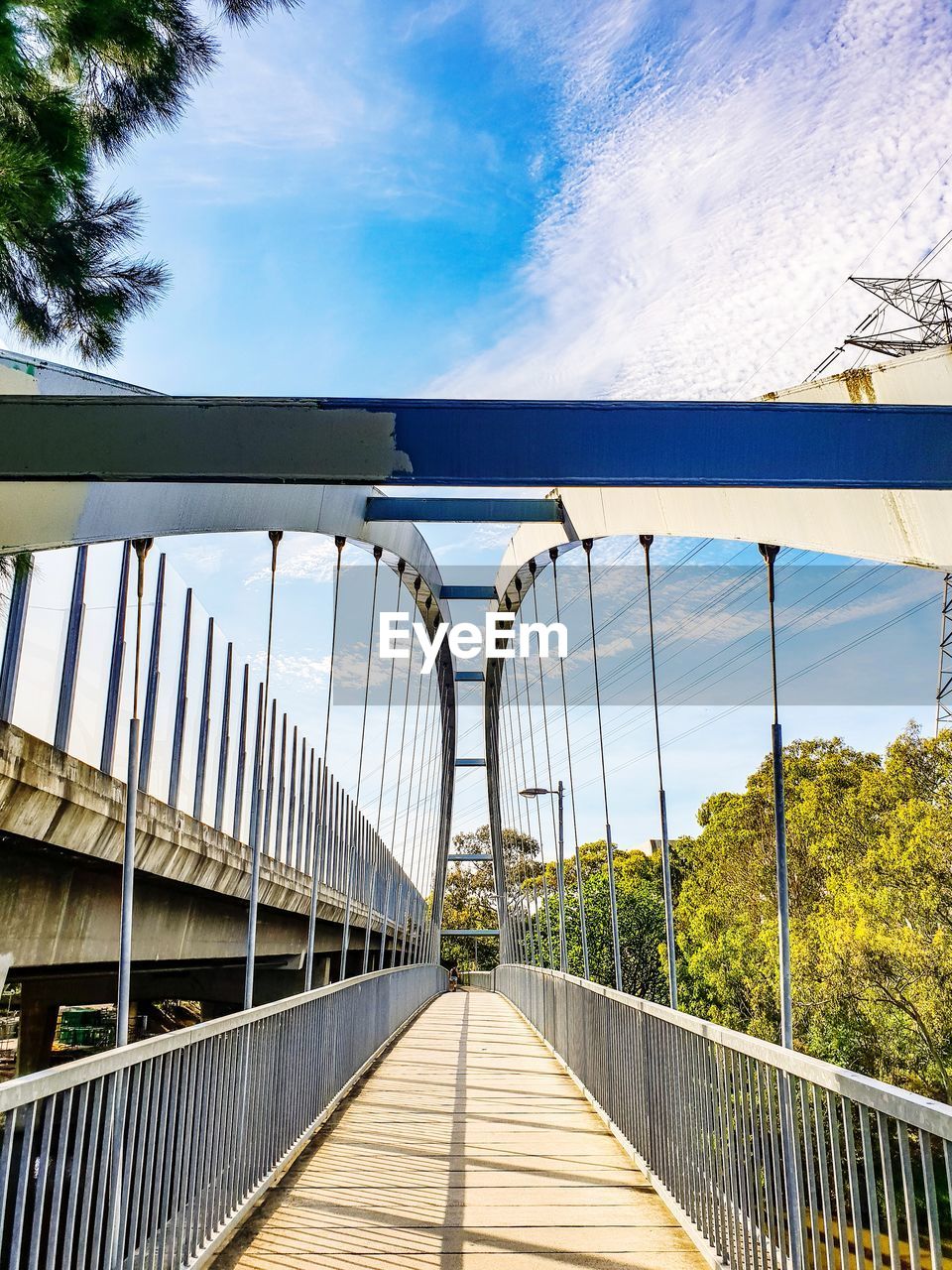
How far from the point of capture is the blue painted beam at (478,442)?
3.98m

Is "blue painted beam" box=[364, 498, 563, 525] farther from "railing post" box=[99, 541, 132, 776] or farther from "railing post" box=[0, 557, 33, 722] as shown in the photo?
"railing post" box=[0, 557, 33, 722]

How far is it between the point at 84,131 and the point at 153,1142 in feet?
11.7

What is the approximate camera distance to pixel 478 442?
4.14 meters

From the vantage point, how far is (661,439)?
4.12 meters

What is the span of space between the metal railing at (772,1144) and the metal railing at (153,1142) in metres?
1.92

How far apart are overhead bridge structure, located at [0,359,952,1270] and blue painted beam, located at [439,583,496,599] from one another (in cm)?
1490

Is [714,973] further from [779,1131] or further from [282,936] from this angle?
[779,1131]

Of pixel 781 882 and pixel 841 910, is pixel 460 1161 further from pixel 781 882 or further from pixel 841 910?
pixel 841 910

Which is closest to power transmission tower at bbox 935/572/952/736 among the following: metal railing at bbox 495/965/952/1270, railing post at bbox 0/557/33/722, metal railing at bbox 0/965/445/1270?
metal railing at bbox 495/965/952/1270

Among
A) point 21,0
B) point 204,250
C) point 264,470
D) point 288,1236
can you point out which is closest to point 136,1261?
point 288,1236

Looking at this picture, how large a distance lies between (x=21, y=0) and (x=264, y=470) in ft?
5.73

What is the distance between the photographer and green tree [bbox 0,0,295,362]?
11.9 ft

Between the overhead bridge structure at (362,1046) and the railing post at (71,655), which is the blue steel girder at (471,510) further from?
the railing post at (71,655)
